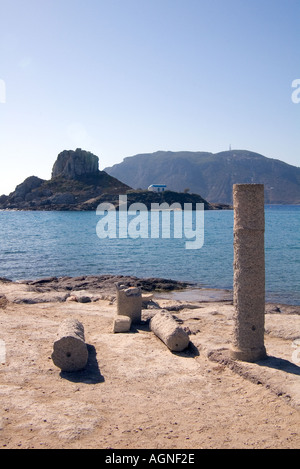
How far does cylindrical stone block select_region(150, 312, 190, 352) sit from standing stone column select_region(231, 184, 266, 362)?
1483 millimetres

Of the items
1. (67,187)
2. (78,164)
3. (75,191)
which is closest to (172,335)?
(75,191)

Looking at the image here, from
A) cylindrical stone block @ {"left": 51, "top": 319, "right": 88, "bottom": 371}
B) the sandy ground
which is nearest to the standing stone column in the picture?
the sandy ground

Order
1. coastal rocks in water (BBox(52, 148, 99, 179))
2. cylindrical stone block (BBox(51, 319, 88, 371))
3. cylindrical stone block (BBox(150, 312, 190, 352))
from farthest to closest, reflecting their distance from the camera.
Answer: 1. coastal rocks in water (BBox(52, 148, 99, 179))
2. cylindrical stone block (BBox(150, 312, 190, 352))
3. cylindrical stone block (BBox(51, 319, 88, 371))

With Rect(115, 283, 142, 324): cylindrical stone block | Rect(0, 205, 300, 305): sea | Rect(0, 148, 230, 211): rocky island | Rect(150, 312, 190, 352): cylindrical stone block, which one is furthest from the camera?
Rect(0, 148, 230, 211): rocky island

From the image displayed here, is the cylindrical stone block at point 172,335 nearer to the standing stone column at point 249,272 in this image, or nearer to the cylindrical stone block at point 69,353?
the standing stone column at point 249,272

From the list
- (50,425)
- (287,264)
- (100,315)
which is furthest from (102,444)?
(287,264)

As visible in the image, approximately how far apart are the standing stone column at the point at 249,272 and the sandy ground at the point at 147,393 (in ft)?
1.60

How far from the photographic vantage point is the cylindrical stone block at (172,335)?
11.5 m

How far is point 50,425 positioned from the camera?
24.2ft

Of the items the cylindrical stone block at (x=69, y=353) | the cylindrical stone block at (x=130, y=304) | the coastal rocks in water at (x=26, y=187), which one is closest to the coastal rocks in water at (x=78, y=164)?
the coastal rocks in water at (x=26, y=187)

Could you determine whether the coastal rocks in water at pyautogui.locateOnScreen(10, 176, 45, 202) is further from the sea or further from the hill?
the sea

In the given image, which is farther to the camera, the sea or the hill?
the hill

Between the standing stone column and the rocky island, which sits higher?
the rocky island

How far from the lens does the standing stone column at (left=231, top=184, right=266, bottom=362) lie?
10258 millimetres
